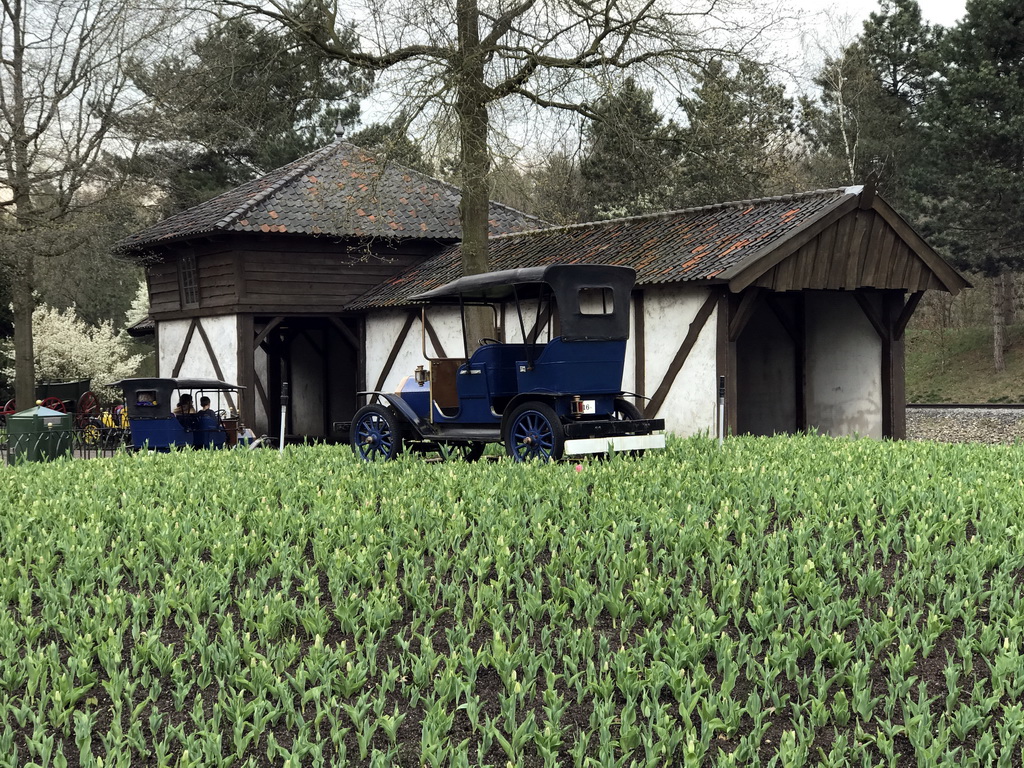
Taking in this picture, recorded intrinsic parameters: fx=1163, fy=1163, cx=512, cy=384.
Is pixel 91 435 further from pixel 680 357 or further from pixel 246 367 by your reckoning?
pixel 680 357

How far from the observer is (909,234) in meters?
19.0

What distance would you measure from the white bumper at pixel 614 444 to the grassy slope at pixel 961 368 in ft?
86.8

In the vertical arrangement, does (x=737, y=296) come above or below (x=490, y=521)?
above

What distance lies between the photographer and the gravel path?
27.6 meters

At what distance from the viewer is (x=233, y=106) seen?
78.6 ft

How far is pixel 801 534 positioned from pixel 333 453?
726 centimetres

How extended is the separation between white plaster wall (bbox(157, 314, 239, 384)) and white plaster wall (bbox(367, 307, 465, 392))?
9.08 ft

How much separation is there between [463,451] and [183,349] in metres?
13.9

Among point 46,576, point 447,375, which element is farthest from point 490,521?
point 447,375

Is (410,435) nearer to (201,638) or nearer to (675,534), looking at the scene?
(675,534)

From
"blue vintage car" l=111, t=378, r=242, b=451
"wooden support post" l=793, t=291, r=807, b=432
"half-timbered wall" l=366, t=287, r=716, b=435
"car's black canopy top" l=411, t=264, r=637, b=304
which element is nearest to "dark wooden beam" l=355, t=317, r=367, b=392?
"blue vintage car" l=111, t=378, r=242, b=451

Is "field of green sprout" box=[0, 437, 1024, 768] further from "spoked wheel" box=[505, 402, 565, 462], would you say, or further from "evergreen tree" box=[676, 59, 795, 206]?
"evergreen tree" box=[676, 59, 795, 206]

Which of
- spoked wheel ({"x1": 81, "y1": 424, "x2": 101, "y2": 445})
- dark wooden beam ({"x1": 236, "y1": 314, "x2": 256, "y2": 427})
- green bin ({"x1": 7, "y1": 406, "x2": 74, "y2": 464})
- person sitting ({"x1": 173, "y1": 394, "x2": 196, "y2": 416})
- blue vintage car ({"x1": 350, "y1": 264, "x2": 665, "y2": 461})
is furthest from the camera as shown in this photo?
dark wooden beam ({"x1": 236, "y1": 314, "x2": 256, "y2": 427})

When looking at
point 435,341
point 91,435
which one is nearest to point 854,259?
point 435,341
